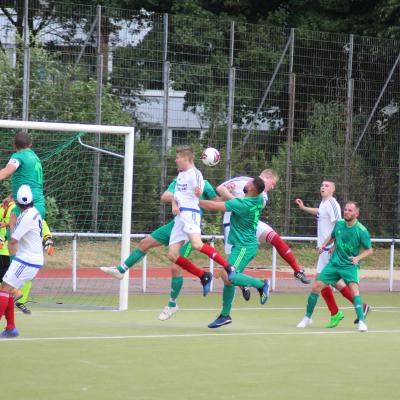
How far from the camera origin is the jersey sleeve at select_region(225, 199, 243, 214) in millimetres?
12141

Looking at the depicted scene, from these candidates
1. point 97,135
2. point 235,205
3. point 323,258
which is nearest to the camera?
point 235,205

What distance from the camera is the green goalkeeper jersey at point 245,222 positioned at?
12.3 m

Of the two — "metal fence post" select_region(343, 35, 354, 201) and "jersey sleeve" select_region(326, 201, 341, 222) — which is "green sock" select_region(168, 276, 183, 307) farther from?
"metal fence post" select_region(343, 35, 354, 201)

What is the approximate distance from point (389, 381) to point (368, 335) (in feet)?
11.7

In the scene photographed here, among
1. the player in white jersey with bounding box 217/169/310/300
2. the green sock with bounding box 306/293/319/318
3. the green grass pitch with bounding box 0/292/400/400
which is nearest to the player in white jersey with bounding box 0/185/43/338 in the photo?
the green grass pitch with bounding box 0/292/400/400

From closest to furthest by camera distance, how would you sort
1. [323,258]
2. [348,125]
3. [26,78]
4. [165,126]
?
[323,258] → [26,78] → [165,126] → [348,125]

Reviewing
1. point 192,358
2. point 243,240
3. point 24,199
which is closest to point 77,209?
point 243,240

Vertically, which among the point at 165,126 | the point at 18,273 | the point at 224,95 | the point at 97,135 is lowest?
the point at 18,273

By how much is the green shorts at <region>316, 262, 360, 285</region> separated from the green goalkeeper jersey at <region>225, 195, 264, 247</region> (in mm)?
999

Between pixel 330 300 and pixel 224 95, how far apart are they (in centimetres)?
1173

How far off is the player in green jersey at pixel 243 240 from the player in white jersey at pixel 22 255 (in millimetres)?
2142

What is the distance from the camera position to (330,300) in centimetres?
1363

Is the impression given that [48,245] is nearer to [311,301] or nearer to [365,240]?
[311,301]

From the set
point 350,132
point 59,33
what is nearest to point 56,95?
point 59,33
